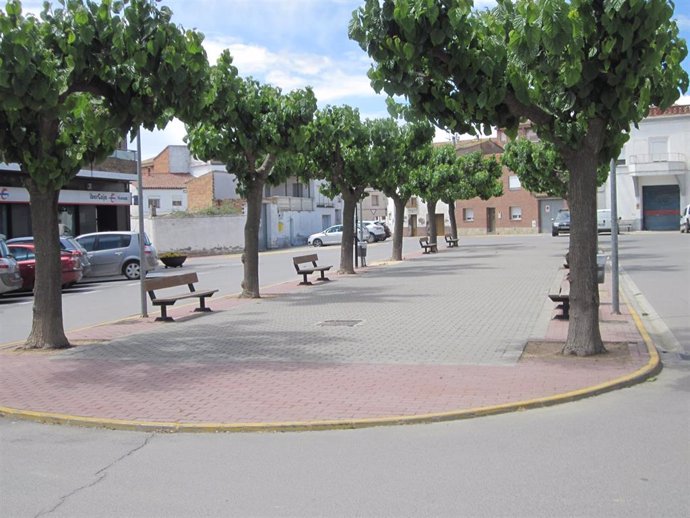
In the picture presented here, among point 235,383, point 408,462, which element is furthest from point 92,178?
point 408,462

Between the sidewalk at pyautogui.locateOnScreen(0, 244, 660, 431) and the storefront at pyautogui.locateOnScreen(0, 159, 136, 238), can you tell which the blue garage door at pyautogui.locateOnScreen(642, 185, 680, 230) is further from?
the sidewalk at pyautogui.locateOnScreen(0, 244, 660, 431)

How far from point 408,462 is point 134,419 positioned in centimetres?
275

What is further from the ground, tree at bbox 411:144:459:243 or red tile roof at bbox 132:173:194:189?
red tile roof at bbox 132:173:194:189

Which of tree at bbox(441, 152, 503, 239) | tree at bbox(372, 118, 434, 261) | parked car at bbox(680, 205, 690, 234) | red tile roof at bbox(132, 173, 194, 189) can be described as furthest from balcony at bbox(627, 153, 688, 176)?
red tile roof at bbox(132, 173, 194, 189)

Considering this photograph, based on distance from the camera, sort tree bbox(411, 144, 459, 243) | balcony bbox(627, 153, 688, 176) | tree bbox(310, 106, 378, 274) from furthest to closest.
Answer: balcony bbox(627, 153, 688, 176) → tree bbox(411, 144, 459, 243) → tree bbox(310, 106, 378, 274)

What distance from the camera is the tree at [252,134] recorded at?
645 inches

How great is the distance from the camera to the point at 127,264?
25.5 m

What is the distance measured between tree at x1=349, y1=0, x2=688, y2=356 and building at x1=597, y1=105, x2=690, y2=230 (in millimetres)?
47032

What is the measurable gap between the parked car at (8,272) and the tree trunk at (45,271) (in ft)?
26.7

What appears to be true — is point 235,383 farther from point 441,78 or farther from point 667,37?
point 667,37

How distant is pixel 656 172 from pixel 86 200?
132ft

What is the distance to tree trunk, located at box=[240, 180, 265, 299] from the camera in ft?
57.6

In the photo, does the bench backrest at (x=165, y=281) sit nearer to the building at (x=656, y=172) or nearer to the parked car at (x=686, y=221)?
the parked car at (x=686, y=221)

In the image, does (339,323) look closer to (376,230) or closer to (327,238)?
(327,238)
